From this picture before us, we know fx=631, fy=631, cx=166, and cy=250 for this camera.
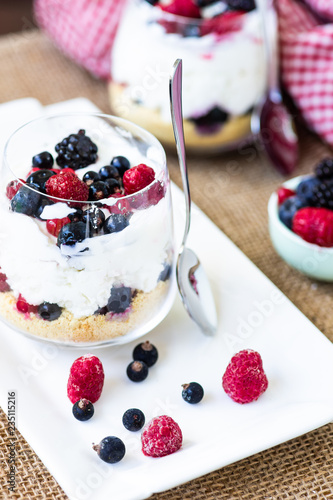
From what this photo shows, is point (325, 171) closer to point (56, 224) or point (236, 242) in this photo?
point (236, 242)

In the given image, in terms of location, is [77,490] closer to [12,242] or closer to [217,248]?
[12,242]

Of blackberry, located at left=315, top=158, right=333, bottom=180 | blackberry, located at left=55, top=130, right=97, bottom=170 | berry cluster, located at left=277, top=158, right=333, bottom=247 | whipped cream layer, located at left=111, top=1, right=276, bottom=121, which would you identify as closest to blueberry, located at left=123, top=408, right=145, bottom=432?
blackberry, located at left=55, top=130, right=97, bottom=170

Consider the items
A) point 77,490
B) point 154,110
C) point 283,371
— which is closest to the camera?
point 77,490

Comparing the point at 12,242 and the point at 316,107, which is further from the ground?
the point at 12,242

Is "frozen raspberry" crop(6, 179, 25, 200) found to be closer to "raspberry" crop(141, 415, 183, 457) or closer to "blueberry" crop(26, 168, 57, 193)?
"blueberry" crop(26, 168, 57, 193)

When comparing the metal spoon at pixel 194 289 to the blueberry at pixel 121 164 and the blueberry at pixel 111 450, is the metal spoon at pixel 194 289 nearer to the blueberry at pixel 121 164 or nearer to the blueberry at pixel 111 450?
the blueberry at pixel 121 164

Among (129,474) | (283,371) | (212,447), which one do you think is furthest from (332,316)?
(129,474)

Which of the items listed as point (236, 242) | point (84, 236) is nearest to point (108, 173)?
point (84, 236)
